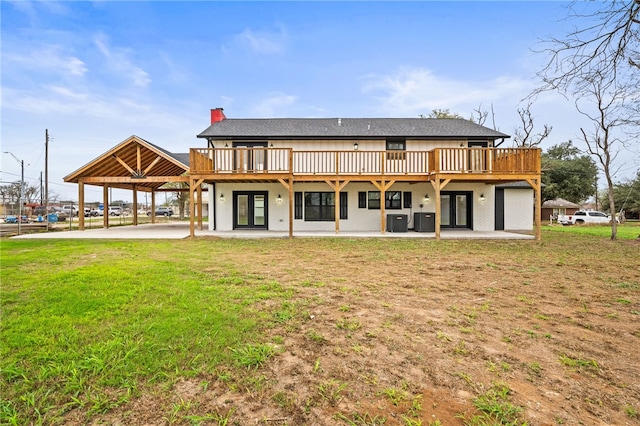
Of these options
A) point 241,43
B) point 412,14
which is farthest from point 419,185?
point 241,43

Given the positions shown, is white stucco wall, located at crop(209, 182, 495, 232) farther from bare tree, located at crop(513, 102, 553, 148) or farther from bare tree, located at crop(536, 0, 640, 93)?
bare tree, located at crop(513, 102, 553, 148)

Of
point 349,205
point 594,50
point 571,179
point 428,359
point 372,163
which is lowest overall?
point 428,359

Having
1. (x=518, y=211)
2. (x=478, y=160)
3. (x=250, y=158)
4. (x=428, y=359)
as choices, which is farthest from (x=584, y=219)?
(x=428, y=359)

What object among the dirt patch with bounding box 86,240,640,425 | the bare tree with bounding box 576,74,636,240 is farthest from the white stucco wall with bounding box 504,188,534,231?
the dirt patch with bounding box 86,240,640,425

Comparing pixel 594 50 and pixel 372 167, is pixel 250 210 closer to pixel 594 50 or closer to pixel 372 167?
pixel 372 167

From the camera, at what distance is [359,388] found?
2.33 metres

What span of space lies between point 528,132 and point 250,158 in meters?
24.6

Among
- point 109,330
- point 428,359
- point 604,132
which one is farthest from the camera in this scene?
point 604,132

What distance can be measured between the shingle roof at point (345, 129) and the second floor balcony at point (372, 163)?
125cm

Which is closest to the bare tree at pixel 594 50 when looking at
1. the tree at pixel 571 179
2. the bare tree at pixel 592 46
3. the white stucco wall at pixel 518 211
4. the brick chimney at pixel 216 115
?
the bare tree at pixel 592 46

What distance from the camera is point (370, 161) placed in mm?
13914

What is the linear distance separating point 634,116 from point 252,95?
21729mm

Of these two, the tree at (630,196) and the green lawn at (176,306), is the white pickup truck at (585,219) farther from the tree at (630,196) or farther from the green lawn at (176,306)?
the green lawn at (176,306)

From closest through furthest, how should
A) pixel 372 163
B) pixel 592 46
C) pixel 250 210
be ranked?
1. pixel 592 46
2. pixel 372 163
3. pixel 250 210
